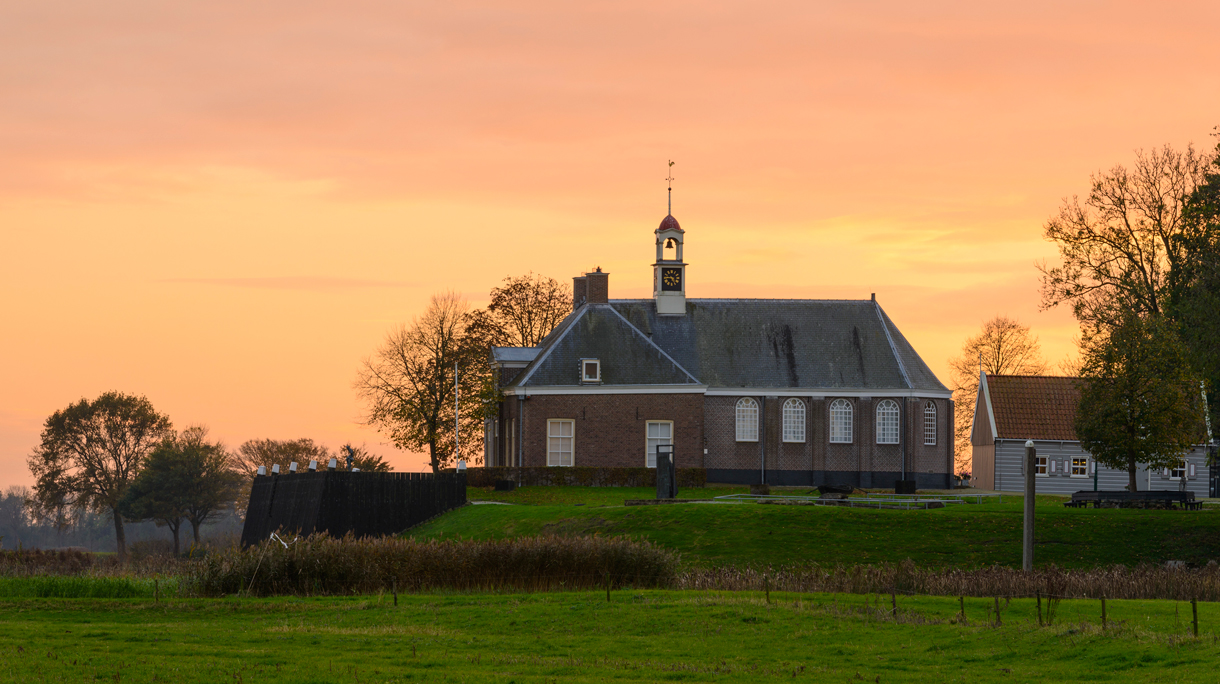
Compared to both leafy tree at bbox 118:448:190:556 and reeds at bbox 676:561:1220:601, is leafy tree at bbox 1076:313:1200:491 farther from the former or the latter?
leafy tree at bbox 118:448:190:556

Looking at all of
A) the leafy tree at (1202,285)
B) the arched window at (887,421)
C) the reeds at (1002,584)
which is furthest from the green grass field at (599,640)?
the arched window at (887,421)

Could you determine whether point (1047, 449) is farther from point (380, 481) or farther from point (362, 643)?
point (362, 643)

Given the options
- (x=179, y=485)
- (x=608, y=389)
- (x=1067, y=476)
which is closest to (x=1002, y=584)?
(x=608, y=389)

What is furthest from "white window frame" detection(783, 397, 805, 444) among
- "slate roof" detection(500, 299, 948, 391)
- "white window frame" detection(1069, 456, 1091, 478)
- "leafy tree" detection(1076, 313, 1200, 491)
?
"leafy tree" detection(1076, 313, 1200, 491)

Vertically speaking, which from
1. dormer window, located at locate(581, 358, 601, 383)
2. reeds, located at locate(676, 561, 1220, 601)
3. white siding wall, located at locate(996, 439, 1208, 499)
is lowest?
reeds, located at locate(676, 561, 1220, 601)

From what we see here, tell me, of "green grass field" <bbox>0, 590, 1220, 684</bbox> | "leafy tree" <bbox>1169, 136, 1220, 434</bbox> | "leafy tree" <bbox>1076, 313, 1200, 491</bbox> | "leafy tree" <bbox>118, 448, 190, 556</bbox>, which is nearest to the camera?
"green grass field" <bbox>0, 590, 1220, 684</bbox>

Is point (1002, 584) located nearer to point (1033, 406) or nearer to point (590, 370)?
point (590, 370)

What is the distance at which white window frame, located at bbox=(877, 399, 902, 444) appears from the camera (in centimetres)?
5272

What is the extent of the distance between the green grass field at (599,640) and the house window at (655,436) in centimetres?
2738

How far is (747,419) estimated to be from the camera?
2069 inches

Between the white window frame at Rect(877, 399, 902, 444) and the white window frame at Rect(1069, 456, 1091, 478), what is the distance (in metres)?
7.33

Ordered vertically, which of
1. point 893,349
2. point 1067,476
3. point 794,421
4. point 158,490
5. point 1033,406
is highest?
point 893,349

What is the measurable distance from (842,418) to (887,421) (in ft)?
6.22

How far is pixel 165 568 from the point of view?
3250cm
